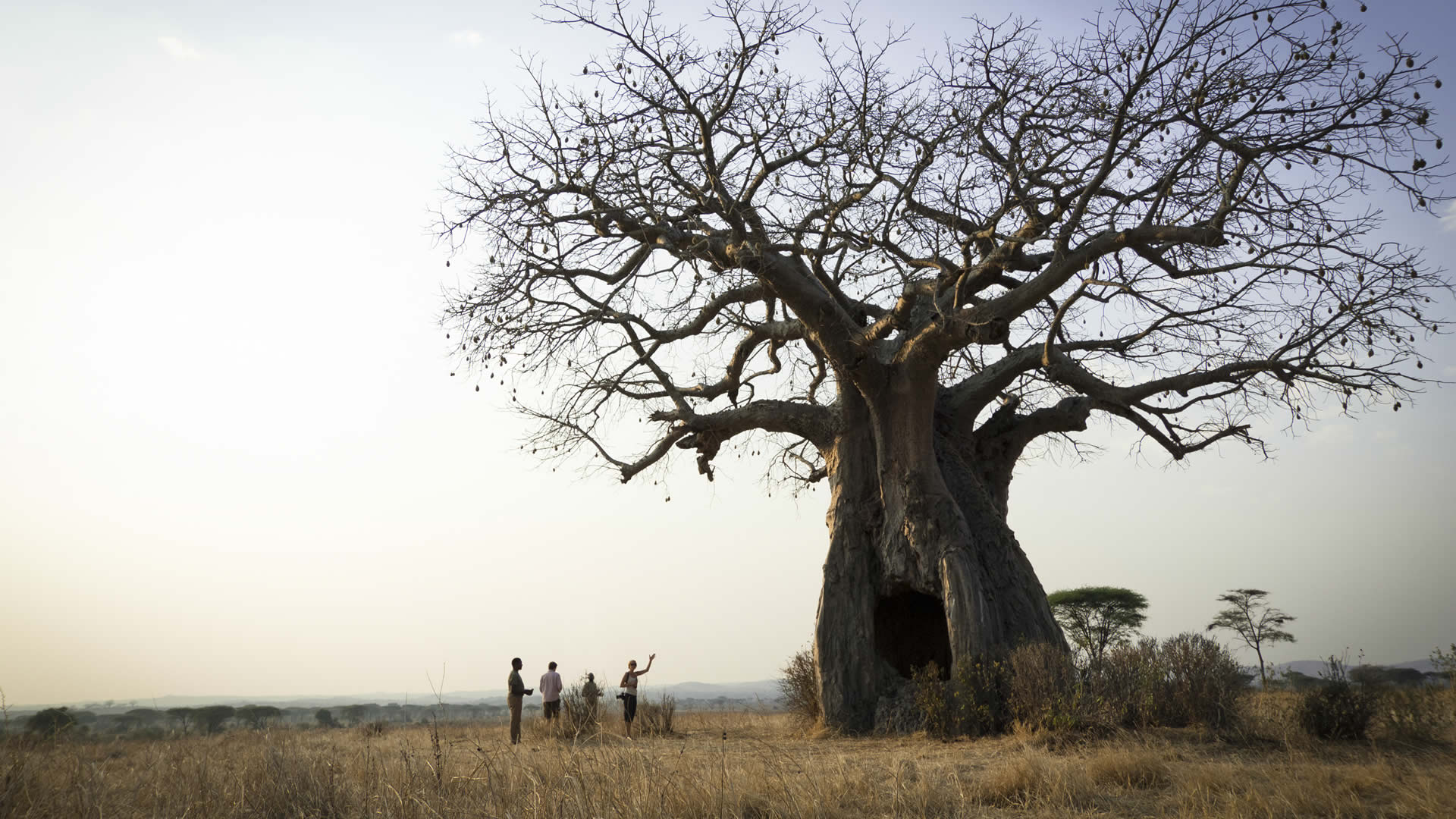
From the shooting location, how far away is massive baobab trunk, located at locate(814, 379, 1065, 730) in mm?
10008

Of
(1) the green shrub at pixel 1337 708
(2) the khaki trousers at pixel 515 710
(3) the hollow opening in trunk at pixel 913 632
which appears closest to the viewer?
(1) the green shrub at pixel 1337 708

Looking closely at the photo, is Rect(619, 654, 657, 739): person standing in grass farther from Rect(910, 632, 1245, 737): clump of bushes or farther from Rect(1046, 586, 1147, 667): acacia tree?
Rect(1046, 586, 1147, 667): acacia tree

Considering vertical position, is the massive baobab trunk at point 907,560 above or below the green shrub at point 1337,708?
above

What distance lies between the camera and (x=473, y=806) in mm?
4059

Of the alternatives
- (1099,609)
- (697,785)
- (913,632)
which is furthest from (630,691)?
(1099,609)

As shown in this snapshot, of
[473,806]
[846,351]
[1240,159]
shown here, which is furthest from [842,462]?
[473,806]

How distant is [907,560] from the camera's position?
10.4m

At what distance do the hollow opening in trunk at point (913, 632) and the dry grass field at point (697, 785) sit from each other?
4880mm

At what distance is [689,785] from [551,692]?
26.1ft

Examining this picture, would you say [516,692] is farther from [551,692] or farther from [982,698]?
[982,698]

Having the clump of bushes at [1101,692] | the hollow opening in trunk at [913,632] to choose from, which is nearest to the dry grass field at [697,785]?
the clump of bushes at [1101,692]

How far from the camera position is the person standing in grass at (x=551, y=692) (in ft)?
38.0

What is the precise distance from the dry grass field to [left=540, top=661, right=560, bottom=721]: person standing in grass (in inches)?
215

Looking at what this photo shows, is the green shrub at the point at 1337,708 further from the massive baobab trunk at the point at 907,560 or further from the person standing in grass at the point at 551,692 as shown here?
the person standing in grass at the point at 551,692
